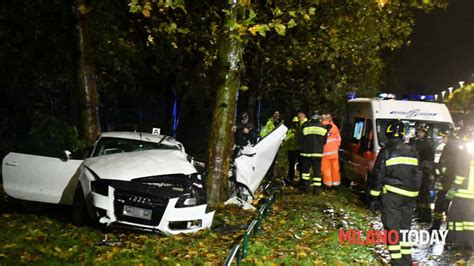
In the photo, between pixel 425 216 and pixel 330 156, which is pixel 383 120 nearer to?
pixel 330 156

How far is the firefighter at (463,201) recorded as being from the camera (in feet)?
22.6

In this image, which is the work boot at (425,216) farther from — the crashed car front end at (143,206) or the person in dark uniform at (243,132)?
the person in dark uniform at (243,132)

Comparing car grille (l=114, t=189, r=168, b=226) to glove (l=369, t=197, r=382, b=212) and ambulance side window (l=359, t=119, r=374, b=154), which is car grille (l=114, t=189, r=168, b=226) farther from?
ambulance side window (l=359, t=119, r=374, b=154)

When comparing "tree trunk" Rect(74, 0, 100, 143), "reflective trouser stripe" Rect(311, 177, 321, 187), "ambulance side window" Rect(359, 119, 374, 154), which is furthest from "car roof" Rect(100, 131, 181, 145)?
"ambulance side window" Rect(359, 119, 374, 154)

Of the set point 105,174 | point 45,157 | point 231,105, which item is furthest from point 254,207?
point 45,157

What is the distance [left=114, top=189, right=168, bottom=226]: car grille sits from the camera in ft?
22.7

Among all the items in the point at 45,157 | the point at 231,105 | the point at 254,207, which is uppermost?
the point at 231,105

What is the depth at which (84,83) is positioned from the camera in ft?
38.9

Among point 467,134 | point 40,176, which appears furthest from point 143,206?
point 467,134

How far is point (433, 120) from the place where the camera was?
11.1m

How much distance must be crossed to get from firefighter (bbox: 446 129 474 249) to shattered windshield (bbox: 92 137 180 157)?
190 inches

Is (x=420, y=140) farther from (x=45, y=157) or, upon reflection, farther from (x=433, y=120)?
(x=45, y=157)

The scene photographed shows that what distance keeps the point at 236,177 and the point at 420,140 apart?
12.5 ft

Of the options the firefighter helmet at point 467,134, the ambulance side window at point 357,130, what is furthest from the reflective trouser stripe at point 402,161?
the ambulance side window at point 357,130
